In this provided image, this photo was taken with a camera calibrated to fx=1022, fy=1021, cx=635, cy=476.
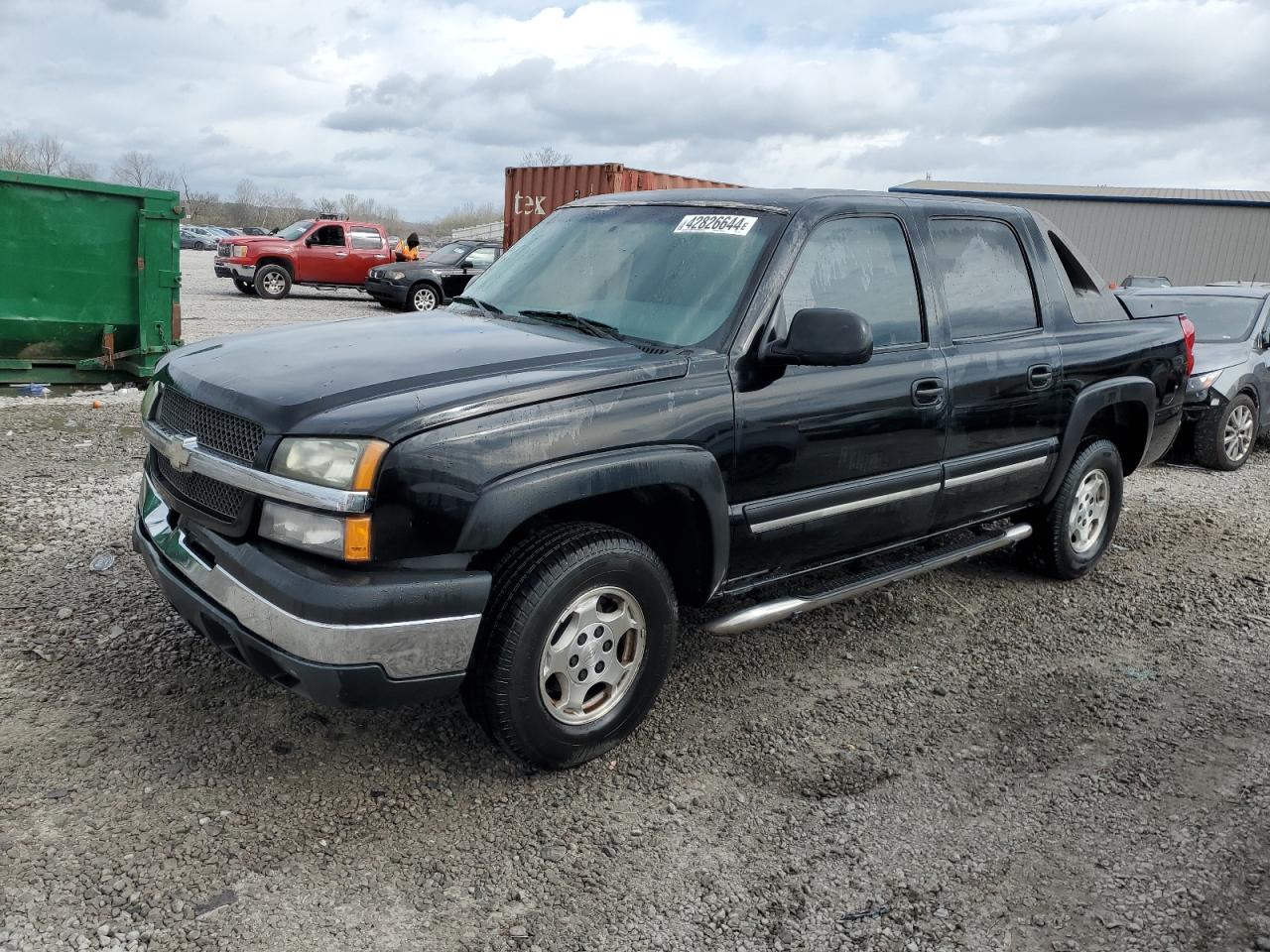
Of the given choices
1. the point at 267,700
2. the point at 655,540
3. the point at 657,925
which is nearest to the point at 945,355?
the point at 655,540

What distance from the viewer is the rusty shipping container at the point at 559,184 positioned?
58.0ft

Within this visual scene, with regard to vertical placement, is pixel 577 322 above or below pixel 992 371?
above

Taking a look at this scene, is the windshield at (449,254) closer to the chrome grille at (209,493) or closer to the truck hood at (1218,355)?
the truck hood at (1218,355)

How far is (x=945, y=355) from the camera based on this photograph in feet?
13.4

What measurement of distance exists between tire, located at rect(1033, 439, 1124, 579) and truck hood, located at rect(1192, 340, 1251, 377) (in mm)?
3882

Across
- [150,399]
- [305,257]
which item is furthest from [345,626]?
[305,257]

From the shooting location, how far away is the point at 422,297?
19.4 metres

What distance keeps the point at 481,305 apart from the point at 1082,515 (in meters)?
3.26

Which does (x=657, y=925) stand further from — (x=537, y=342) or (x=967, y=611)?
(x=967, y=611)

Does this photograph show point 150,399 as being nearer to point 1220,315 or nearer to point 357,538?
point 357,538

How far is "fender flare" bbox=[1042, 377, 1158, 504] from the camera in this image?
4.76 meters

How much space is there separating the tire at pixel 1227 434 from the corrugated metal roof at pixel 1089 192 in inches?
910

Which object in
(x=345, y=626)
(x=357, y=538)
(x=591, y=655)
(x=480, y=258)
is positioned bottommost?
(x=591, y=655)

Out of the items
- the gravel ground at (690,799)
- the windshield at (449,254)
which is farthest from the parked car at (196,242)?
the gravel ground at (690,799)
